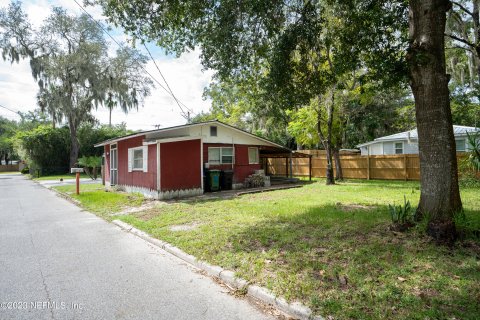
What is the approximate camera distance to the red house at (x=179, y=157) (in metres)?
11.4

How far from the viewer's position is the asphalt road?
10.2 ft

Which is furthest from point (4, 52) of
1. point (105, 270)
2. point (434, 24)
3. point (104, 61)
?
point (434, 24)

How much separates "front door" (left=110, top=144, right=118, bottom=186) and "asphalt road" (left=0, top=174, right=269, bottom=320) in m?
9.62

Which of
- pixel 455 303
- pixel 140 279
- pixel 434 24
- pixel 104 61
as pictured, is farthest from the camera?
pixel 104 61

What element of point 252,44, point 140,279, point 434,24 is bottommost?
point 140,279

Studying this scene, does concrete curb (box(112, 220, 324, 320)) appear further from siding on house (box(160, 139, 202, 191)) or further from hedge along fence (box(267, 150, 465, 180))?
hedge along fence (box(267, 150, 465, 180))

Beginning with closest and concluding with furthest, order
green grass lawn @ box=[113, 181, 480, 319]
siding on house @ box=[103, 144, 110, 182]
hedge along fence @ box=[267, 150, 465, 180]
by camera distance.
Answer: green grass lawn @ box=[113, 181, 480, 319], hedge along fence @ box=[267, 150, 465, 180], siding on house @ box=[103, 144, 110, 182]

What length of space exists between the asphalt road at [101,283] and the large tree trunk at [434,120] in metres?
3.62

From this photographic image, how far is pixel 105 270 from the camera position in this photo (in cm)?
429

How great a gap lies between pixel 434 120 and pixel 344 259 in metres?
2.79

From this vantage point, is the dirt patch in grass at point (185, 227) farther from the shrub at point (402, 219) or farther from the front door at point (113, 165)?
the front door at point (113, 165)

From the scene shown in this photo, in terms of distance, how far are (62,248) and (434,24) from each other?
314 inches

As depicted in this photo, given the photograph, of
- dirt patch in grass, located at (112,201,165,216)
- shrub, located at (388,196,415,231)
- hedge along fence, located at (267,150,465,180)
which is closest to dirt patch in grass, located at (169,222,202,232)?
dirt patch in grass, located at (112,201,165,216)

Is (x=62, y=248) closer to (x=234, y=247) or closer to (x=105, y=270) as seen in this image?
(x=105, y=270)
